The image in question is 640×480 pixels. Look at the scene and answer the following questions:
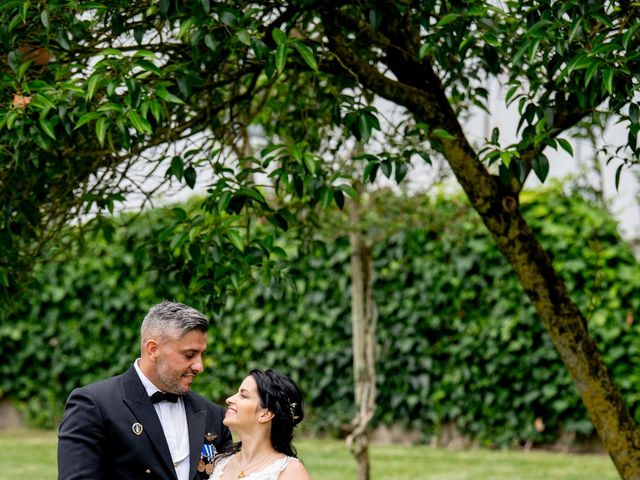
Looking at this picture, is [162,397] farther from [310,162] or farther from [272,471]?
[310,162]

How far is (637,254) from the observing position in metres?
9.54

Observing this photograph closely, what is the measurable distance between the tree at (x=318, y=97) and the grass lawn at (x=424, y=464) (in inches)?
146

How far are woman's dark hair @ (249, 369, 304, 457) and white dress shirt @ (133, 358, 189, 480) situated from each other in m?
0.32

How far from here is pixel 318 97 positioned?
18.9ft

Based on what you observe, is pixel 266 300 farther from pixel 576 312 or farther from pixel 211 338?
pixel 576 312

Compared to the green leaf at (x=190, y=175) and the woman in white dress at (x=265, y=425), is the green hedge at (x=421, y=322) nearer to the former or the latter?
the green leaf at (x=190, y=175)

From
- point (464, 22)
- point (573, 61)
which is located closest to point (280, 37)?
point (464, 22)

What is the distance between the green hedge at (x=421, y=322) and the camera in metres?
9.16

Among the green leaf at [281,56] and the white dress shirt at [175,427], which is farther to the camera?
the green leaf at [281,56]

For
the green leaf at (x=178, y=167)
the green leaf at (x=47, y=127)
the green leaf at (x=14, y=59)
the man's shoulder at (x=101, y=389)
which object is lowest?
the man's shoulder at (x=101, y=389)

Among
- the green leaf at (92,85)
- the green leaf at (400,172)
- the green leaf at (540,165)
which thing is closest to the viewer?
the green leaf at (92,85)

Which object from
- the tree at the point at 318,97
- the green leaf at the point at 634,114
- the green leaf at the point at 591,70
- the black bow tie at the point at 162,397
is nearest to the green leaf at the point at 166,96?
the tree at the point at 318,97

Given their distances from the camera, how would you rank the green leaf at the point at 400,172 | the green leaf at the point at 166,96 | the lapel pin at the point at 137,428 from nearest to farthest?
the lapel pin at the point at 137,428 → the green leaf at the point at 166,96 → the green leaf at the point at 400,172

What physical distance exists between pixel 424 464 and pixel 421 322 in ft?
5.12
